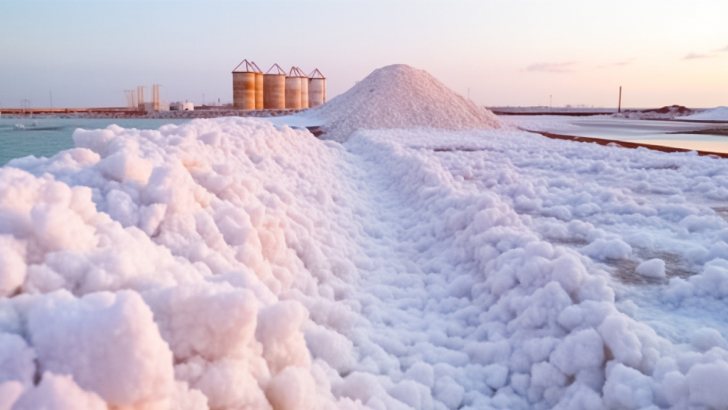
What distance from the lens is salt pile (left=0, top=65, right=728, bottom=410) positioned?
1165mm

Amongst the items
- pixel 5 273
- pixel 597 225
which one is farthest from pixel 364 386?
pixel 597 225

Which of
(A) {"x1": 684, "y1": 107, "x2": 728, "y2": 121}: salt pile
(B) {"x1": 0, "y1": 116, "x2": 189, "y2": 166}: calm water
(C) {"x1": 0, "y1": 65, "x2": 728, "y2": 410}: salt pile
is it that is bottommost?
(C) {"x1": 0, "y1": 65, "x2": 728, "y2": 410}: salt pile

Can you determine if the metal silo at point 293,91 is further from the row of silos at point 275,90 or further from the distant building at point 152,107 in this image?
the distant building at point 152,107

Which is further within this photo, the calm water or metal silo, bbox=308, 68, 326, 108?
metal silo, bbox=308, 68, 326, 108

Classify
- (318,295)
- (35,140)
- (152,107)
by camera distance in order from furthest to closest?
(152,107)
(35,140)
(318,295)

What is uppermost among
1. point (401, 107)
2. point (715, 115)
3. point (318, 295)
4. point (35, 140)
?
point (715, 115)

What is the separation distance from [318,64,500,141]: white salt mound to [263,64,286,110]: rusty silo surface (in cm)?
1598

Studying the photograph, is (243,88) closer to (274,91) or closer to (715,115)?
(274,91)

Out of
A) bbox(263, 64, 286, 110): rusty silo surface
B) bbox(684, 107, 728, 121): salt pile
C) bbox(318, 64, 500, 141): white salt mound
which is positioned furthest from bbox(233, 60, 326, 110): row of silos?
bbox(684, 107, 728, 121): salt pile

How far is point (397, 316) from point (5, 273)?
1.74 meters

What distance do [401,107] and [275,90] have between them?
20.3 metres

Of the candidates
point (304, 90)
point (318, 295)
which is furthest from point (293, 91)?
point (318, 295)

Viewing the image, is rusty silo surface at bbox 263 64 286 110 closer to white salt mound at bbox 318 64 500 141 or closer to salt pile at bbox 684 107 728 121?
white salt mound at bbox 318 64 500 141

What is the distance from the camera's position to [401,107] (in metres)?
16.0
